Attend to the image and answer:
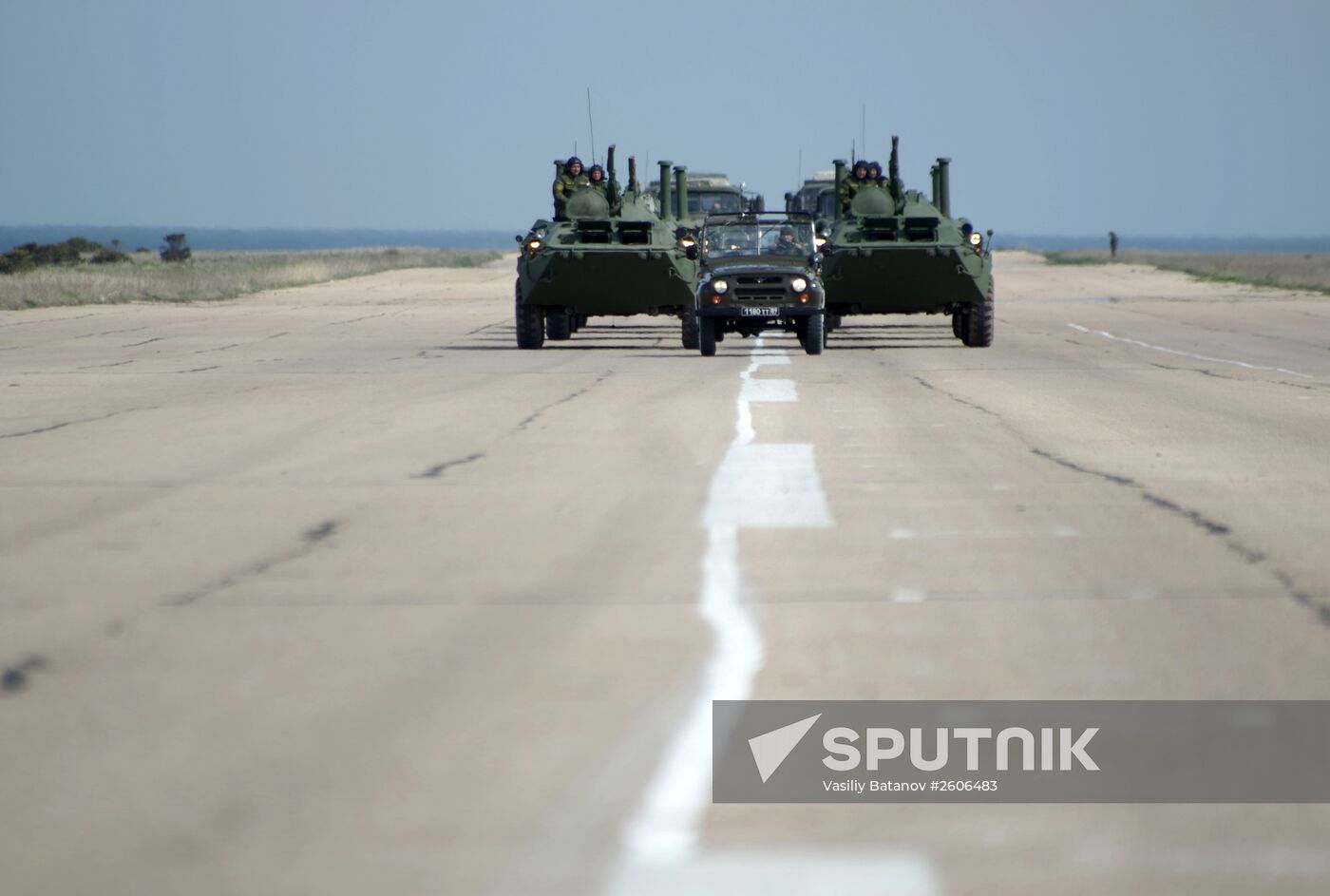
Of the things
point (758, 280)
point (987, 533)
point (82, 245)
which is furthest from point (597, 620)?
point (82, 245)

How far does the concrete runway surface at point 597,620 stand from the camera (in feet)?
15.2

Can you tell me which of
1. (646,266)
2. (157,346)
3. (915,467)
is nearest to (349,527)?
(915,467)

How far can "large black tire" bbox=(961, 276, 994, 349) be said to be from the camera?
84.5ft

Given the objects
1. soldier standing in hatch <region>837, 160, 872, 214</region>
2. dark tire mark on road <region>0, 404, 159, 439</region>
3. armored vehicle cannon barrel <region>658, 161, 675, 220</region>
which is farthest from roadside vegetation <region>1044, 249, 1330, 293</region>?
dark tire mark on road <region>0, 404, 159, 439</region>

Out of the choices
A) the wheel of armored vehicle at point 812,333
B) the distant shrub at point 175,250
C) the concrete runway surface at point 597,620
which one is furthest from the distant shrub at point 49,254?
the concrete runway surface at point 597,620

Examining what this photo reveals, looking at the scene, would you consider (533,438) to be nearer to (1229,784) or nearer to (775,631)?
(775,631)

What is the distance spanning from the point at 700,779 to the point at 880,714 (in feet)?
2.73

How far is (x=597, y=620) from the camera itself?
23.8 ft

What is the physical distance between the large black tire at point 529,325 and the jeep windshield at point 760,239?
257 cm

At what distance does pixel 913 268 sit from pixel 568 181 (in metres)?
4.91

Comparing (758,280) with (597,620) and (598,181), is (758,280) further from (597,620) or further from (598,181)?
(597,620)

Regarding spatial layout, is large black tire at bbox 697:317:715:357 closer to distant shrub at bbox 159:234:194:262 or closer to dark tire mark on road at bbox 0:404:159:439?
dark tire mark on road at bbox 0:404:159:439

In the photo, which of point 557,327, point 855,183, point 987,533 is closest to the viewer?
point 987,533

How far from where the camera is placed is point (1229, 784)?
17.1 feet
